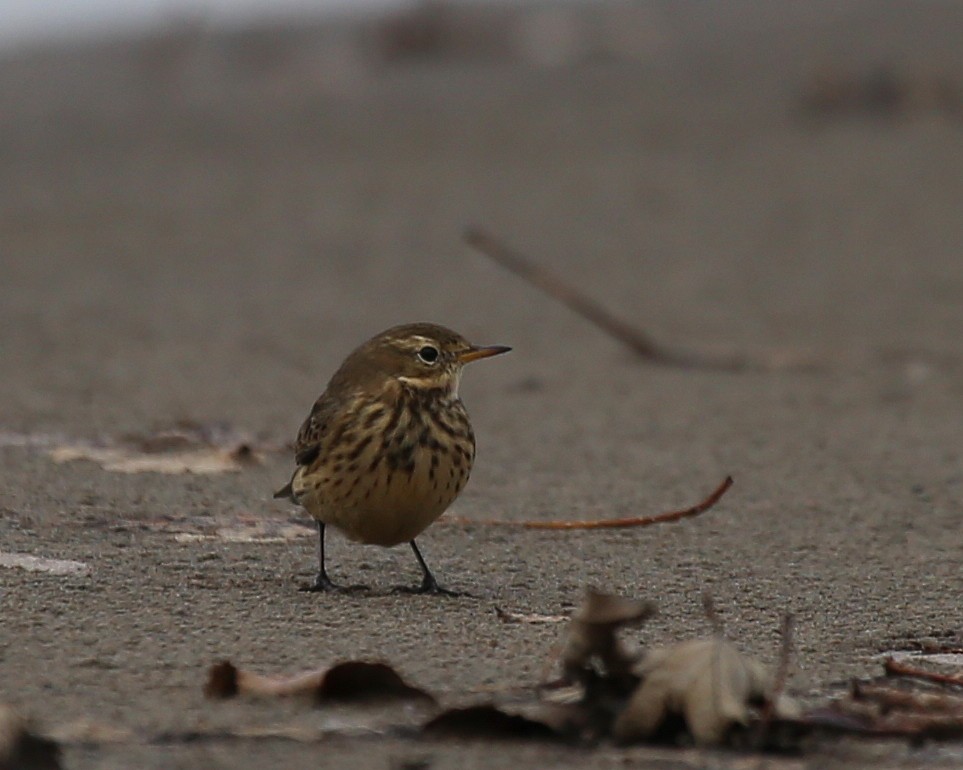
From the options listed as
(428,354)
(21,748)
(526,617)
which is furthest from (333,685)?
(428,354)

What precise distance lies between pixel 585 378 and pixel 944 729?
5.80 metres

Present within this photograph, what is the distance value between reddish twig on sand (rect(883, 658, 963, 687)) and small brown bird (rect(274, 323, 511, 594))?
4.82 ft

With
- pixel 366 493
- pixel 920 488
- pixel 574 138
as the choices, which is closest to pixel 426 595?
pixel 366 493

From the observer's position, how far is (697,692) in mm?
3797

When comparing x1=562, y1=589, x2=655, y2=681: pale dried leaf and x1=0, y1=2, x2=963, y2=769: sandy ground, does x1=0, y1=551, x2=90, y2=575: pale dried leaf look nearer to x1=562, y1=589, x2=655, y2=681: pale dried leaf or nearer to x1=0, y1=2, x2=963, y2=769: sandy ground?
x1=0, y1=2, x2=963, y2=769: sandy ground

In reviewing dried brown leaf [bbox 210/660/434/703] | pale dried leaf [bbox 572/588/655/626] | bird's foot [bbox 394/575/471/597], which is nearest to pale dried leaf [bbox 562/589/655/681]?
pale dried leaf [bbox 572/588/655/626]

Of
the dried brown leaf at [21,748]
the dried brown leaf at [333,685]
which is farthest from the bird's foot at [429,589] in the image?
the dried brown leaf at [21,748]

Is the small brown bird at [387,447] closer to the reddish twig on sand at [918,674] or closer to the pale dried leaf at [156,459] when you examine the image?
the pale dried leaf at [156,459]

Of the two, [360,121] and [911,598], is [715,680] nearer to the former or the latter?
[911,598]

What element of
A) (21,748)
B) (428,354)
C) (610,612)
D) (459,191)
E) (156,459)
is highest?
(459,191)

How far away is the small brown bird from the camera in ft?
18.3

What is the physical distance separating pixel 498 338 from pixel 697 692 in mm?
6857

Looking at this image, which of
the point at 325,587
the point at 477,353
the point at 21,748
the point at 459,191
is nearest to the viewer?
the point at 21,748

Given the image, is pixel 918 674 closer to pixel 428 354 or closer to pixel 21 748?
pixel 21 748
